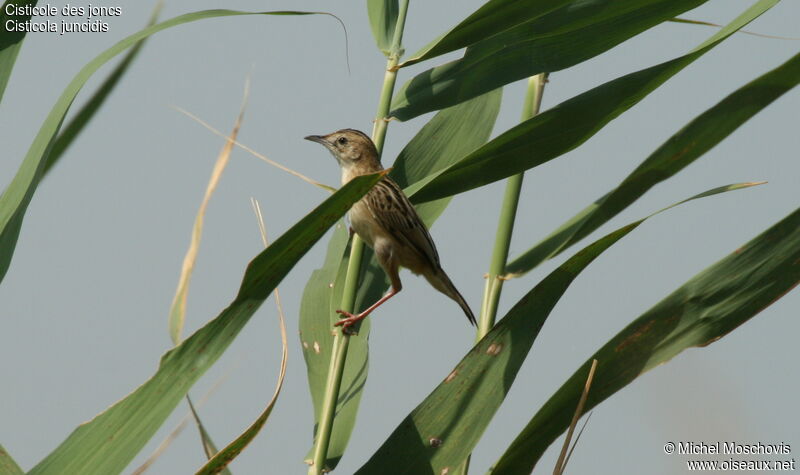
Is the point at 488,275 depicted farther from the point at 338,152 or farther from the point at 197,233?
the point at 338,152

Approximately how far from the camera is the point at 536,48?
7.65 ft

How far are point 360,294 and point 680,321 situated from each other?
120 centimetres

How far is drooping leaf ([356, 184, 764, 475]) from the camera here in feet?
6.91

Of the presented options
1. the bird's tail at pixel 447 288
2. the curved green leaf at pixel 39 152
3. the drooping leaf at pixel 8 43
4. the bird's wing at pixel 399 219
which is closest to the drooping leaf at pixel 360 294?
the bird's wing at pixel 399 219

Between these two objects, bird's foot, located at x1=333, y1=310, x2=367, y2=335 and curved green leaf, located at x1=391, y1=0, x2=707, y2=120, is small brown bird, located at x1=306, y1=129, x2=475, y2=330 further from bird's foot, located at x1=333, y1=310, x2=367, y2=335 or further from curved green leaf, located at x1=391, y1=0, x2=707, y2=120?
curved green leaf, located at x1=391, y1=0, x2=707, y2=120

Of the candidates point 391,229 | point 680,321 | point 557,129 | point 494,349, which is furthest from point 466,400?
point 391,229

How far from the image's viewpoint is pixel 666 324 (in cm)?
226

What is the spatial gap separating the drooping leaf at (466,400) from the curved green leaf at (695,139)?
519mm

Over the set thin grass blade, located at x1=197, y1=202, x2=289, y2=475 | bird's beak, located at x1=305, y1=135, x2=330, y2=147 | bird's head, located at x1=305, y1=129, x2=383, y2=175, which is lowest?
thin grass blade, located at x1=197, y1=202, x2=289, y2=475

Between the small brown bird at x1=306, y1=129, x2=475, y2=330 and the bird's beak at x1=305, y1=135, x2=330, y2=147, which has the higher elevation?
the bird's beak at x1=305, y1=135, x2=330, y2=147

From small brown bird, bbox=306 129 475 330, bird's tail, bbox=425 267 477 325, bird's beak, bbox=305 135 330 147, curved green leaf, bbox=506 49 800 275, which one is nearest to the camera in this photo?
curved green leaf, bbox=506 49 800 275

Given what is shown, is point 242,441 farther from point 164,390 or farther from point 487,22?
point 487,22

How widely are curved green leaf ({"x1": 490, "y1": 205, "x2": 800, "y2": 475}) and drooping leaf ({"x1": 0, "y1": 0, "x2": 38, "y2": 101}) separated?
5.05 ft

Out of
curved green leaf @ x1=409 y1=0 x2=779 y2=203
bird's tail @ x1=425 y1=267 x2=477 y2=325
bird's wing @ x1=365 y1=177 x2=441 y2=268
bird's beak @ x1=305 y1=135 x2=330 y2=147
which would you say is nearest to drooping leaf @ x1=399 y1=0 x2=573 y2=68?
curved green leaf @ x1=409 y1=0 x2=779 y2=203
